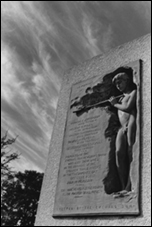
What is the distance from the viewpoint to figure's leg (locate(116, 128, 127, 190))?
339 cm

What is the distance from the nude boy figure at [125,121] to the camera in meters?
3.44

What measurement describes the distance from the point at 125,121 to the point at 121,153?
1.60 feet

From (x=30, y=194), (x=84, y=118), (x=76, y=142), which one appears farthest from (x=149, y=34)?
(x=30, y=194)

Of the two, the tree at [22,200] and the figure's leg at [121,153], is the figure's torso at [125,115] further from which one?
the tree at [22,200]

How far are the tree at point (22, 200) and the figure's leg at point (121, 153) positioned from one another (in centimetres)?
2829

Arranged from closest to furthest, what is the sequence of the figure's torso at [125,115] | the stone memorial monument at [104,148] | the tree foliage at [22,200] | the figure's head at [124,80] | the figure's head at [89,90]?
the stone memorial monument at [104,148] < the figure's torso at [125,115] < the figure's head at [124,80] < the figure's head at [89,90] < the tree foliage at [22,200]

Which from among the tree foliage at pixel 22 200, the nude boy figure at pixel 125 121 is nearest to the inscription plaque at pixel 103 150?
the nude boy figure at pixel 125 121

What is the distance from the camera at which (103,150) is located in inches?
148

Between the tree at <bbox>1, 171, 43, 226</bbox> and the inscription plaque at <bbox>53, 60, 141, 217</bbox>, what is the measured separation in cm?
2750

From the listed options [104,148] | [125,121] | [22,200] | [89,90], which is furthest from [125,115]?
[22,200]

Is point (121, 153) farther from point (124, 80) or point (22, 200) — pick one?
point (22, 200)

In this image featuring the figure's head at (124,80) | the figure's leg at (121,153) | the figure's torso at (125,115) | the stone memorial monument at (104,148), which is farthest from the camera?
the figure's head at (124,80)

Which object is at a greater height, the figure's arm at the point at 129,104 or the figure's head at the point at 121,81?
the figure's head at the point at 121,81

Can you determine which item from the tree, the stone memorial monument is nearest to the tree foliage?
the tree
